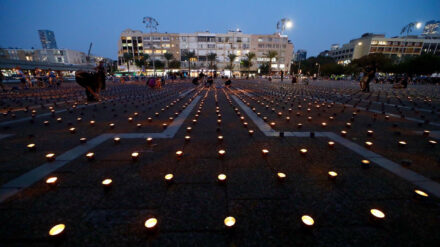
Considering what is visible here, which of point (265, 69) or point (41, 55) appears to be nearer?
point (265, 69)

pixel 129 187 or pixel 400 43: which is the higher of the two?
pixel 400 43

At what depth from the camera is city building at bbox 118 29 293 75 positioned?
84.4 metres

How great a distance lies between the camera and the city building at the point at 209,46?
84.4 m

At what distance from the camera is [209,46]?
84750mm

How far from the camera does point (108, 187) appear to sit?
2.41 metres

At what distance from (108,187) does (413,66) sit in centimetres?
6125

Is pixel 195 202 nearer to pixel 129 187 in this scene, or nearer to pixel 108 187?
pixel 129 187

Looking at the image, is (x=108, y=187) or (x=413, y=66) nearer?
(x=108, y=187)

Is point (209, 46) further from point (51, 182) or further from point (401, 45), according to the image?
point (51, 182)

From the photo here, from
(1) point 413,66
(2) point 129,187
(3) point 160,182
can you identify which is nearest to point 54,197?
(2) point 129,187

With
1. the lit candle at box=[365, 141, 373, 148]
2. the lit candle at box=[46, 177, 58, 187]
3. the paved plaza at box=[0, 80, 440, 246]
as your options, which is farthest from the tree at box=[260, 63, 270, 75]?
the lit candle at box=[46, 177, 58, 187]

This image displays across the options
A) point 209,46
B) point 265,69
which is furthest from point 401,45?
point 209,46

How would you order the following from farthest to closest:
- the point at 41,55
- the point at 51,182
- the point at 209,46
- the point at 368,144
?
the point at 41,55 → the point at 209,46 → the point at 368,144 → the point at 51,182

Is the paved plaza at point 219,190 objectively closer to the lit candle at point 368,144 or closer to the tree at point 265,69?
the lit candle at point 368,144
